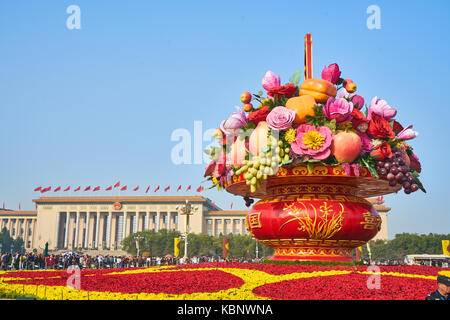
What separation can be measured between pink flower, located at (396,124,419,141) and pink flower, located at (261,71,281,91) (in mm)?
3024

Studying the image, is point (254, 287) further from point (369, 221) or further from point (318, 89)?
point (318, 89)

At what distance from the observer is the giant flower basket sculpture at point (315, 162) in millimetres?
8242

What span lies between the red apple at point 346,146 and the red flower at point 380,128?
0.58 m

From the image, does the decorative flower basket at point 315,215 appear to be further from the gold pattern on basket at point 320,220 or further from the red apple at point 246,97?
the red apple at point 246,97

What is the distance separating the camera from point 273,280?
6984 mm

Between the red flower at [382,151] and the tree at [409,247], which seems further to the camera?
the tree at [409,247]

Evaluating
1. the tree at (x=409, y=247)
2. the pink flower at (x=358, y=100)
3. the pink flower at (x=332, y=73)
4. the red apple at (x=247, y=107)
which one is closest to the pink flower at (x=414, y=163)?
the pink flower at (x=358, y=100)

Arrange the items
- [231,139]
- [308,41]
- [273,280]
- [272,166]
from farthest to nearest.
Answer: [308,41] < [231,139] < [272,166] < [273,280]

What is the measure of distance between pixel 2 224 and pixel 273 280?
142 metres

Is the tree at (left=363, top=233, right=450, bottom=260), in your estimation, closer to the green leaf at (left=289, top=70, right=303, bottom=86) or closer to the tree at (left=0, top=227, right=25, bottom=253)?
the green leaf at (left=289, top=70, right=303, bottom=86)

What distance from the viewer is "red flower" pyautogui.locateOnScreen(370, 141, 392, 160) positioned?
8320mm
